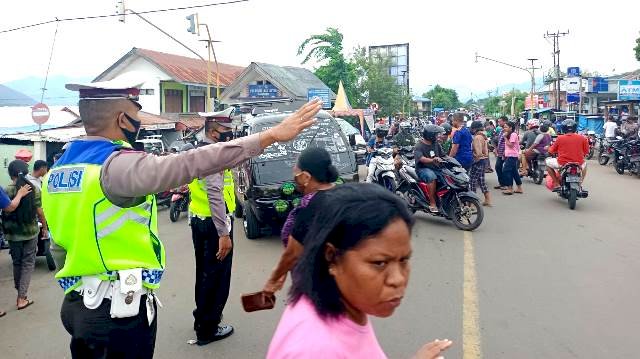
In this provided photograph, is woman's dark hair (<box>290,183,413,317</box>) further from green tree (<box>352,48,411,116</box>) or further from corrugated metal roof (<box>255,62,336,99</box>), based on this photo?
green tree (<box>352,48,411,116</box>)

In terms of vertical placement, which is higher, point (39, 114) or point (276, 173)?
point (39, 114)

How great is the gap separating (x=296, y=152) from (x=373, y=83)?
96.1 ft

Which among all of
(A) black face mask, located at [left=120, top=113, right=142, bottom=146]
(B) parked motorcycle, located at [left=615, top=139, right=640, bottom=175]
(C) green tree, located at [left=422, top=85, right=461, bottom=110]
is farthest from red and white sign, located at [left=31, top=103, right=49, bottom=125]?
(C) green tree, located at [left=422, top=85, right=461, bottom=110]

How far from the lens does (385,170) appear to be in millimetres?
9266

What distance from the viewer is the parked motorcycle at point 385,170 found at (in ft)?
30.2

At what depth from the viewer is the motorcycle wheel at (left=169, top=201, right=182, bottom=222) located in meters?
10.1

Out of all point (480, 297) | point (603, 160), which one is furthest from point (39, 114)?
point (603, 160)

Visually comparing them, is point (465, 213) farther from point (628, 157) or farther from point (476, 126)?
point (628, 157)

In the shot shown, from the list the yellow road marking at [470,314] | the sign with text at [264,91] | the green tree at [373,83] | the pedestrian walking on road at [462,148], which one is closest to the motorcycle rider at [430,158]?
the pedestrian walking on road at [462,148]

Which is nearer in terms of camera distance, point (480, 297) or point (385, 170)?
point (480, 297)

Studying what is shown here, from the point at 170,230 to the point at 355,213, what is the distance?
8440 mm

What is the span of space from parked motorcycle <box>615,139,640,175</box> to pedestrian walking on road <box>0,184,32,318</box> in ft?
45.2

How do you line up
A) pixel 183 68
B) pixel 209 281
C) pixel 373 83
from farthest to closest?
pixel 373 83, pixel 183 68, pixel 209 281

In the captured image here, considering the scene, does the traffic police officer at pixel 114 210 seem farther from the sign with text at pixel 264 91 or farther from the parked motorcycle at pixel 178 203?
the sign with text at pixel 264 91
